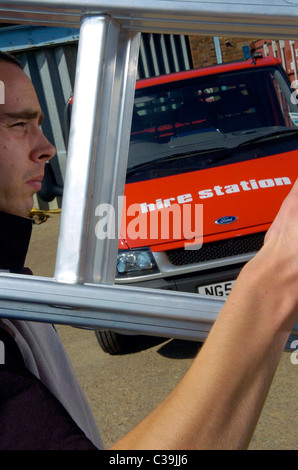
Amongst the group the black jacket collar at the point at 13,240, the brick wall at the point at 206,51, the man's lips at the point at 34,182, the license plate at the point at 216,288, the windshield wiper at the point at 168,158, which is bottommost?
the black jacket collar at the point at 13,240

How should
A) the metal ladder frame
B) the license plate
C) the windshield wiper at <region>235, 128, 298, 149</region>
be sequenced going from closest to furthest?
the metal ladder frame → the license plate → the windshield wiper at <region>235, 128, 298, 149</region>

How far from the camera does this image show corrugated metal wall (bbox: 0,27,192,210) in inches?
357

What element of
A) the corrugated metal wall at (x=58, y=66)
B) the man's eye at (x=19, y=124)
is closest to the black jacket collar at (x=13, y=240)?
the man's eye at (x=19, y=124)

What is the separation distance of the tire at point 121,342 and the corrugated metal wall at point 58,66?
16.4ft

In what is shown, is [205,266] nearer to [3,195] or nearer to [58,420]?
[3,195]

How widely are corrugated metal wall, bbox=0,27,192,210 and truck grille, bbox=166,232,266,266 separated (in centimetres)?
558

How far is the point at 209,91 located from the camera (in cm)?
429

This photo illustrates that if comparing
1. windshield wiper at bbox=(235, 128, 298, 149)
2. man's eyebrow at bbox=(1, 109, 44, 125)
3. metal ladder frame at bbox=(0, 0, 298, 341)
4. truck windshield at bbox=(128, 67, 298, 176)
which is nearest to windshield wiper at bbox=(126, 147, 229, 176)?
truck windshield at bbox=(128, 67, 298, 176)

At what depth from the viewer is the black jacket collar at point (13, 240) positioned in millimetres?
968

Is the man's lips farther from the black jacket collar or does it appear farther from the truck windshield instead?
the truck windshield

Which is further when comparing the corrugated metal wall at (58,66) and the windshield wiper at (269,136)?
A: the corrugated metal wall at (58,66)

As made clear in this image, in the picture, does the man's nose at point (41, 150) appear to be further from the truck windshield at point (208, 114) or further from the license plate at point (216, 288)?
the truck windshield at point (208, 114)

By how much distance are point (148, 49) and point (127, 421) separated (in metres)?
7.86

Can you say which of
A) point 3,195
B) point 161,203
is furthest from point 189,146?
point 3,195
